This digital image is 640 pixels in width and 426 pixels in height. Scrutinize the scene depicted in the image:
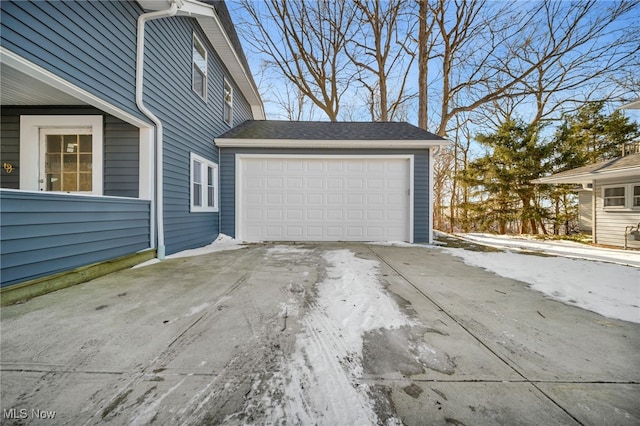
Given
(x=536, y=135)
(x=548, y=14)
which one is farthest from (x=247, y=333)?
(x=548, y=14)

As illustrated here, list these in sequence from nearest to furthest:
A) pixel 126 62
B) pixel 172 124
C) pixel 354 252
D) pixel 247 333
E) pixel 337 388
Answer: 1. pixel 337 388
2. pixel 247 333
3. pixel 126 62
4. pixel 172 124
5. pixel 354 252

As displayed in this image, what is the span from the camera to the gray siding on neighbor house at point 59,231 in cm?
225

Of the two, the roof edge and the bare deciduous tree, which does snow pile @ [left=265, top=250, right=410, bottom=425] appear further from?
the bare deciduous tree

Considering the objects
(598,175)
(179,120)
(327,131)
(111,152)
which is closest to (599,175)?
(598,175)

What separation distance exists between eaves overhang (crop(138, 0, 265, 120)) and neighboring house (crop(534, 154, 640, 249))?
10.5 meters

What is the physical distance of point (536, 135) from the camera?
1009 cm

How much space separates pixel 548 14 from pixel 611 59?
3085 millimetres

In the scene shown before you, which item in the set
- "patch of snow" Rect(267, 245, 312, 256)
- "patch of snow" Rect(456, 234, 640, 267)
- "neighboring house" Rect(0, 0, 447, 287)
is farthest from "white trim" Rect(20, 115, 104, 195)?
"patch of snow" Rect(456, 234, 640, 267)

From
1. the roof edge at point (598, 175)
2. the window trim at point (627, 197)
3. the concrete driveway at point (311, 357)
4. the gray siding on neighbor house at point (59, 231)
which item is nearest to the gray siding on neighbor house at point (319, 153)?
the gray siding on neighbor house at point (59, 231)

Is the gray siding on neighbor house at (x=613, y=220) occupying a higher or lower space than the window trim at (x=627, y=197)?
lower

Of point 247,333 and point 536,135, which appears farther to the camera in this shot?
point 536,135

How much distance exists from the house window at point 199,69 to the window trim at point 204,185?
147 cm

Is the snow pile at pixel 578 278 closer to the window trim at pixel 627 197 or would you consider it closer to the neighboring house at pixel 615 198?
the neighboring house at pixel 615 198

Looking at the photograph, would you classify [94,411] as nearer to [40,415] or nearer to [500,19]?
[40,415]
